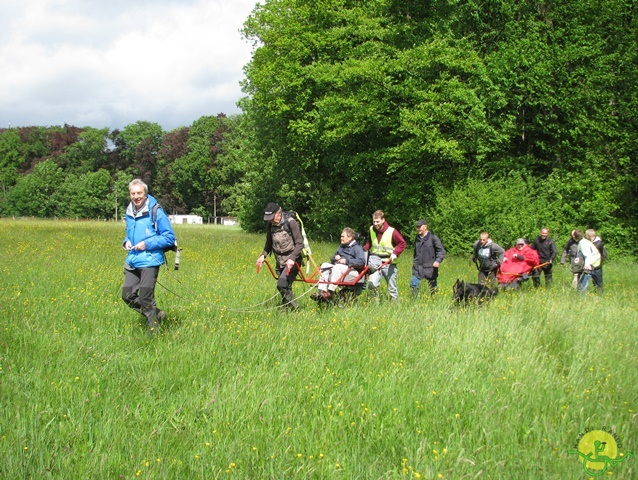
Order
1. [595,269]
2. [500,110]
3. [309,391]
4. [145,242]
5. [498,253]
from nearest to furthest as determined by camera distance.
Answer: [309,391], [145,242], [498,253], [595,269], [500,110]

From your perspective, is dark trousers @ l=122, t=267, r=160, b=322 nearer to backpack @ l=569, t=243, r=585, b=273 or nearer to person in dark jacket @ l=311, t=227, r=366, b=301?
person in dark jacket @ l=311, t=227, r=366, b=301

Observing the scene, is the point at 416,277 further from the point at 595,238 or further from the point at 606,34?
the point at 606,34

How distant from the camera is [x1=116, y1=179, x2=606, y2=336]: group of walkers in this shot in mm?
6750

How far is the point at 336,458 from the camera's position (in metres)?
3.98

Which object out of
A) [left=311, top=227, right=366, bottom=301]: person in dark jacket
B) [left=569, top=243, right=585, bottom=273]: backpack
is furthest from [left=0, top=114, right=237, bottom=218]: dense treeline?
[left=311, top=227, right=366, bottom=301]: person in dark jacket

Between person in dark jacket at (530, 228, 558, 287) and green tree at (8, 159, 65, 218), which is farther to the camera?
green tree at (8, 159, 65, 218)

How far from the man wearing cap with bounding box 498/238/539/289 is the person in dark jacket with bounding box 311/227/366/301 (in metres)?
4.62

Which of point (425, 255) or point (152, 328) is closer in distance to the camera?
point (152, 328)

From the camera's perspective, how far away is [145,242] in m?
6.64

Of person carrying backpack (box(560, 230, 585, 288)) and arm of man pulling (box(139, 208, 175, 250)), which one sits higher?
arm of man pulling (box(139, 208, 175, 250))

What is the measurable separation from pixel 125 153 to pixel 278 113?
74.3 m

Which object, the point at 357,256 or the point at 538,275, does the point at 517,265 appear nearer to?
the point at 538,275

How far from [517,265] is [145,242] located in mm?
8848

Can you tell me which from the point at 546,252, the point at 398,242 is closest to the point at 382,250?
the point at 398,242
